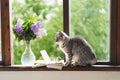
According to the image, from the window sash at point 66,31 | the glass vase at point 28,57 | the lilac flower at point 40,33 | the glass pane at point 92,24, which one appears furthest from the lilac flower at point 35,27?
the glass pane at point 92,24

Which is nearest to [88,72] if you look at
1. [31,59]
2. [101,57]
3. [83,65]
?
[83,65]

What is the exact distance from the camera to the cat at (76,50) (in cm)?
251

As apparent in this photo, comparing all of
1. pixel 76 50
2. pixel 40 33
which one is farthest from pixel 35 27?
pixel 76 50

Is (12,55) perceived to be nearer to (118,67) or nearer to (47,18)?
(47,18)

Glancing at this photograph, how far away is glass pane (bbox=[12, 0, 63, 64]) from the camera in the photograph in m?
2.73

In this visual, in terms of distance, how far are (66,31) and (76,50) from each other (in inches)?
10.2

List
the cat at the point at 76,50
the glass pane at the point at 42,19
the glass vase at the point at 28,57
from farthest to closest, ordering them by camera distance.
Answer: the glass pane at the point at 42,19 → the glass vase at the point at 28,57 → the cat at the point at 76,50

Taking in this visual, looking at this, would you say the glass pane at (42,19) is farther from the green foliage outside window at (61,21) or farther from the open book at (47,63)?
the open book at (47,63)

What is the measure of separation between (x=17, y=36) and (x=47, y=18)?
40 cm

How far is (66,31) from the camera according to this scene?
8.73 feet

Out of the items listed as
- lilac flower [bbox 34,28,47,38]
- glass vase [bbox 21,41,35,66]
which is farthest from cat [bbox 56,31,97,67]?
glass vase [bbox 21,41,35,66]

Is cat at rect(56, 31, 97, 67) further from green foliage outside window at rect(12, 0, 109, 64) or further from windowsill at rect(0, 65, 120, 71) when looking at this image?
green foliage outside window at rect(12, 0, 109, 64)

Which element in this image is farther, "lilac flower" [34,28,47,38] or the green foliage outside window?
the green foliage outside window

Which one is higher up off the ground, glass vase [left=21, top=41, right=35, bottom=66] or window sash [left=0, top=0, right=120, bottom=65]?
window sash [left=0, top=0, right=120, bottom=65]
